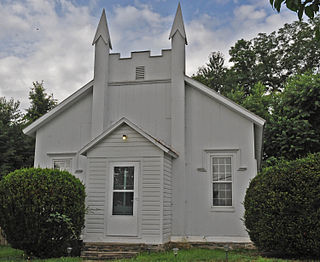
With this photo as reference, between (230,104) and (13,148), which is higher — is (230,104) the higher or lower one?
the higher one

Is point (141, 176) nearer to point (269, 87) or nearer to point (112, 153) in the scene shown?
point (112, 153)

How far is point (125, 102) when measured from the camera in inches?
549

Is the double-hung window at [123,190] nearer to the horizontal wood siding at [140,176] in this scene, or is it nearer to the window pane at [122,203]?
the window pane at [122,203]

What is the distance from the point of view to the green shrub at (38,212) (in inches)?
390

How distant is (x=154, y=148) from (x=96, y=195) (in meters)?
2.35

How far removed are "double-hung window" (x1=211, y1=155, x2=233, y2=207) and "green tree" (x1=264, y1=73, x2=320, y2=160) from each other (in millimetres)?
6435

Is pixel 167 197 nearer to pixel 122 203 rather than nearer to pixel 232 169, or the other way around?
pixel 122 203

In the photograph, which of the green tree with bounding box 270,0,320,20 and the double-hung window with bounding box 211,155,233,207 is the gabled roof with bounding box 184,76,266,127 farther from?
the green tree with bounding box 270,0,320,20

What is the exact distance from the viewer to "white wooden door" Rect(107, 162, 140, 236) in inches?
443

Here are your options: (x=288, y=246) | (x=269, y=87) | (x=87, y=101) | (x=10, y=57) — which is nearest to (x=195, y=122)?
(x=87, y=101)

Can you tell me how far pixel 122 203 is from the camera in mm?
11492

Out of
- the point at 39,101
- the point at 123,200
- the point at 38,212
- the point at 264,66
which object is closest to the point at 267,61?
the point at 264,66

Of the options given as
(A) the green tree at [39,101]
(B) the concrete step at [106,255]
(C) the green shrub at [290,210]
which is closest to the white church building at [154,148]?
(B) the concrete step at [106,255]

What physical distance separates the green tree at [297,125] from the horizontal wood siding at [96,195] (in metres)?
10.2
